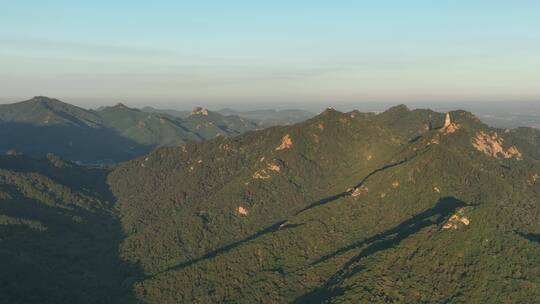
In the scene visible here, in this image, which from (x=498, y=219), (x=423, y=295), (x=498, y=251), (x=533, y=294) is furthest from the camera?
(x=498, y=219)

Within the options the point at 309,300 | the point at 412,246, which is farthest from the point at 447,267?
the point at 309,300

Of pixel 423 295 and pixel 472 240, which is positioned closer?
pixel 423 295

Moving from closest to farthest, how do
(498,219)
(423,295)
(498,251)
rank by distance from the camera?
(423,295)
(498,251)
(498,219)

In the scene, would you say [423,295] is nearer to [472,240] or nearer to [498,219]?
[472,240]

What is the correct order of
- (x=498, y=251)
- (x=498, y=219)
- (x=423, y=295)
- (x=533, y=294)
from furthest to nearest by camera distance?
(x=498, y=219)
(x=498, y=251)
(x=423, y=295)
(x=533, y=294)

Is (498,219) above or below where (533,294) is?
above

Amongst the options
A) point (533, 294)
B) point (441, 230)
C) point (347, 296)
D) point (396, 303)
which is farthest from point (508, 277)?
point (347, 296)

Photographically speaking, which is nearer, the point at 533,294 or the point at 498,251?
the point at 533,294

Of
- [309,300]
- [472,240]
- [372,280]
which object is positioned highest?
[472,240]

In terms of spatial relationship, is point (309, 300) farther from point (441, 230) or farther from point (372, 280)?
point (441, 230)
